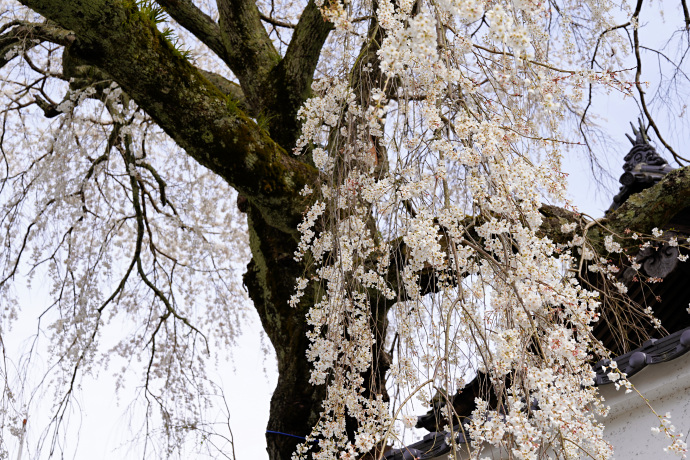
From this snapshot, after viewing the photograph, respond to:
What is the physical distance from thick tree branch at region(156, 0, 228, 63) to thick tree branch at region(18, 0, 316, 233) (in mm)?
1305

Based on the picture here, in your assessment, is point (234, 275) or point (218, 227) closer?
point (234, 275)

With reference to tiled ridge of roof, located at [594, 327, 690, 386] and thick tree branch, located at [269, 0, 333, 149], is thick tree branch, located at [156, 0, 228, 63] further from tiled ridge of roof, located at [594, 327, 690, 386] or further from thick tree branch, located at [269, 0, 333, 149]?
tiled ridge of roof, located at [594, 327, 690, 386]

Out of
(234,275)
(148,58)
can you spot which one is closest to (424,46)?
(148,58)

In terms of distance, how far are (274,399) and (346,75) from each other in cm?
190

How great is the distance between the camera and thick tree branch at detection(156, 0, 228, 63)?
4.16 m

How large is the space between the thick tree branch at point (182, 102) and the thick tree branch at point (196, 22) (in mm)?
1305

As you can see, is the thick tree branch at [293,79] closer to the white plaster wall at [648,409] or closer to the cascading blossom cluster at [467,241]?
the cascading blossom cluster at [467,241]

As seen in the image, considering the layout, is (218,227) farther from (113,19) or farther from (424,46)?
(424,46)

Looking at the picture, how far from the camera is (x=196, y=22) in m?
4.20

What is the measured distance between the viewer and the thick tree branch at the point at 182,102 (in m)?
2.65

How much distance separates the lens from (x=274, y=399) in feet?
11.5

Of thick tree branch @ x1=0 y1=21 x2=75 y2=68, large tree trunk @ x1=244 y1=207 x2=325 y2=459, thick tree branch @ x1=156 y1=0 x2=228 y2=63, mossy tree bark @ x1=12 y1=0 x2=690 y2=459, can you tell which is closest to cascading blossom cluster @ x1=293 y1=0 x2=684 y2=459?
mossy tree bark @ x1=12 y1=0 x2=690 y2=459

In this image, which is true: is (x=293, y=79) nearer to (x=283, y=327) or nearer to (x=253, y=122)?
(x=253, y=122)

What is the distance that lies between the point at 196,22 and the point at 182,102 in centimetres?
160
